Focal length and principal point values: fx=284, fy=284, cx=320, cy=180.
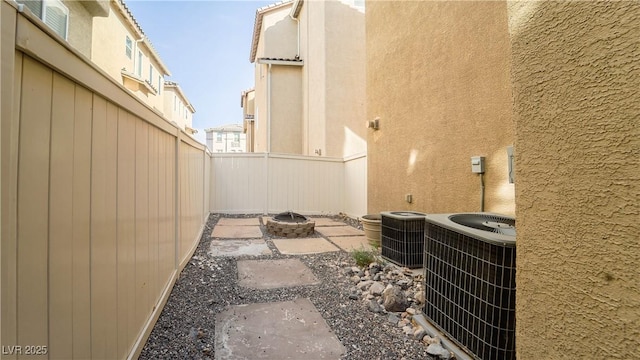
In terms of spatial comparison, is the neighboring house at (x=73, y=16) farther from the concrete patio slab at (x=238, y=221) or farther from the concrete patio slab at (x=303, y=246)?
the concrete patio slab at (x=303, y=246)

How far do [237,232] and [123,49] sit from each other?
317 inches

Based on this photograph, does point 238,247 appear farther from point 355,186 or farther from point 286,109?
point 286,109

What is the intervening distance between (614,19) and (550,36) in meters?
0.20

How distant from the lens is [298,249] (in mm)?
4426

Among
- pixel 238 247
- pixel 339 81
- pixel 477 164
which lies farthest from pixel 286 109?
pixel 477 164

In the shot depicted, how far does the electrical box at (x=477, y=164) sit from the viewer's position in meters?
3.10

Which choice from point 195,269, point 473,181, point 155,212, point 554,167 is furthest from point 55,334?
point 473,181

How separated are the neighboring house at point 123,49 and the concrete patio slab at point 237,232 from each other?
3590 millimetres

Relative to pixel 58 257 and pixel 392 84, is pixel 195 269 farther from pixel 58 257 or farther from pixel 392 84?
pixel 392 84

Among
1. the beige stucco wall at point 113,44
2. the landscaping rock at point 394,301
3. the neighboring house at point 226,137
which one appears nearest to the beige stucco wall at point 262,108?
the beige stucco wall at point 113,44

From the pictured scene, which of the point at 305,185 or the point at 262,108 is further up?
the point at 262,108

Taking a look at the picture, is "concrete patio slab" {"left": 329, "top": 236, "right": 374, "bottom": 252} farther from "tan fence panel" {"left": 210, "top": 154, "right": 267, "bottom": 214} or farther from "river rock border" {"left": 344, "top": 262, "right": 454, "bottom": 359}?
"tan fence panel" {"left": 210, "top": 154, "right": 267, "bottom": 214}

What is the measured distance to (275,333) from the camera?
6.79 ft

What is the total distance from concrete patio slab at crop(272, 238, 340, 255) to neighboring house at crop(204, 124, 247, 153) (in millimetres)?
28380
